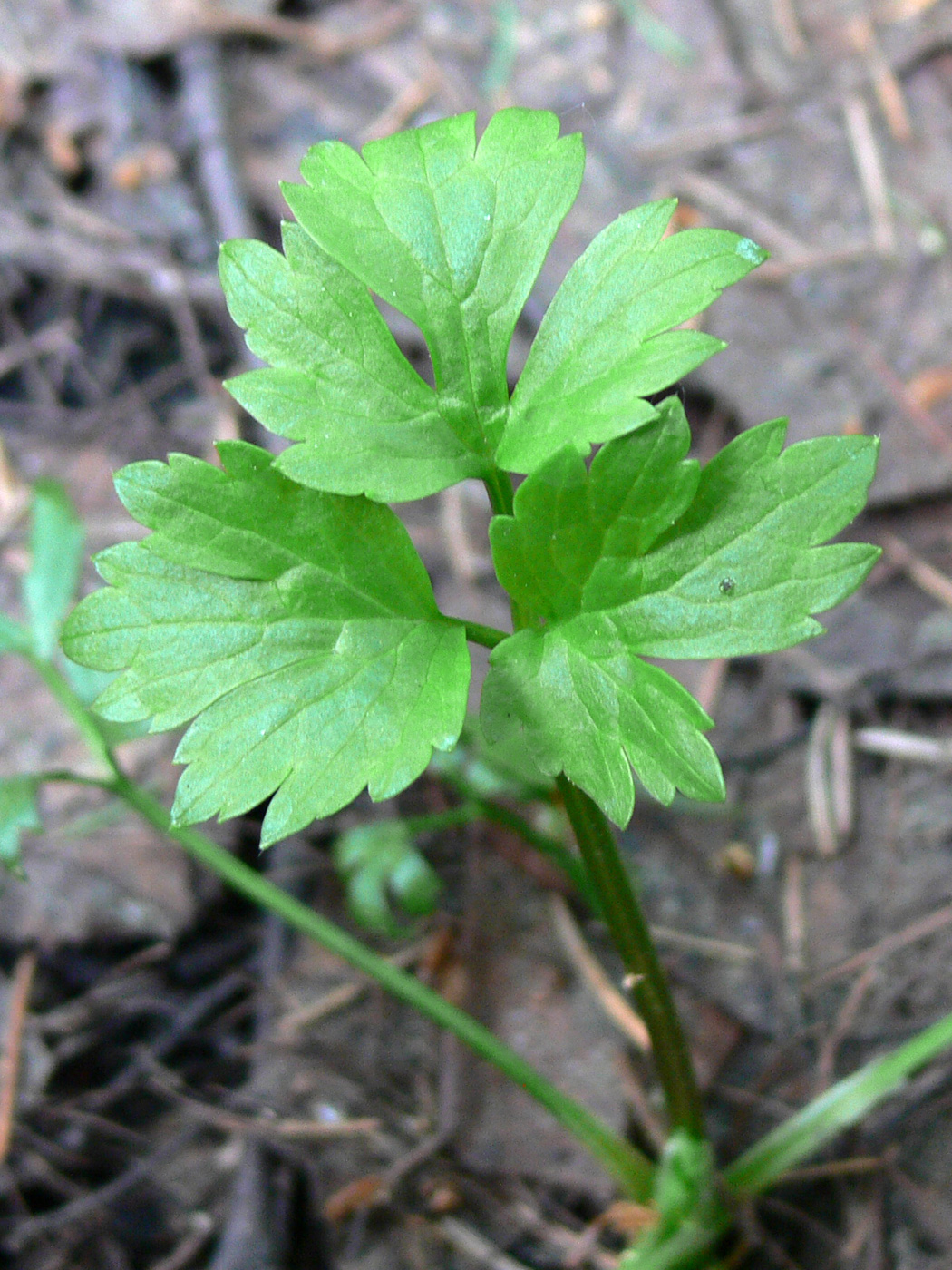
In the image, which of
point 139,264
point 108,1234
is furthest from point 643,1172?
point 139,264

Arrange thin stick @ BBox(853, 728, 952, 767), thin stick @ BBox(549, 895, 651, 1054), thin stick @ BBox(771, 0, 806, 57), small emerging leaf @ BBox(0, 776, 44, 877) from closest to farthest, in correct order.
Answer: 1. small emerging leaf @ BBox(0, 776, 44, 877)
2. thin stick @ BBox(549, 895, 651, 1054)
3. thin stick @ BBox(853, 728, 952, 767)
4. thin stick @ BBox(771, 0, 806, 57)

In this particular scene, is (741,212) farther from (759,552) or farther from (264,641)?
(264,641)

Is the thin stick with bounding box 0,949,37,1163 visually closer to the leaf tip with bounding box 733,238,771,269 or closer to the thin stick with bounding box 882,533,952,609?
the leaf tip with bounding box 733,238,771,269

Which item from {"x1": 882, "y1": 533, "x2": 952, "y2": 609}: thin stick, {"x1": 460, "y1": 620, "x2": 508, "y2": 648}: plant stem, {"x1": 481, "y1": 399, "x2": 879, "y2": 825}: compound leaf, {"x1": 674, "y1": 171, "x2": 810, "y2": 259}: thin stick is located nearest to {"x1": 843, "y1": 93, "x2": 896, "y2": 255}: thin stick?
{"x1": 674, "y1": 171, "x2": 810, "y2": 259}: thin stick

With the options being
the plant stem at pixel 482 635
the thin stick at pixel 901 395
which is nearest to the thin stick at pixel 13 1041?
the plant stem at pixel 482 635

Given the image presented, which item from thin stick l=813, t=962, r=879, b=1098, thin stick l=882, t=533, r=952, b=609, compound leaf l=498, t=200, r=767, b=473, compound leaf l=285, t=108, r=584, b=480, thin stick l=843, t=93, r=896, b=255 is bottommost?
thin stick l=813, t=962, r=879, b=1098

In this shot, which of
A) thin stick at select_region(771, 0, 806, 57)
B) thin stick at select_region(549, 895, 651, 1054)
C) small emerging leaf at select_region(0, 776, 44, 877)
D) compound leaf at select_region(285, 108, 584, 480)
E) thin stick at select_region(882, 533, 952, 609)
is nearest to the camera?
compound leaf at select_region(285, 108, 584, 480)
